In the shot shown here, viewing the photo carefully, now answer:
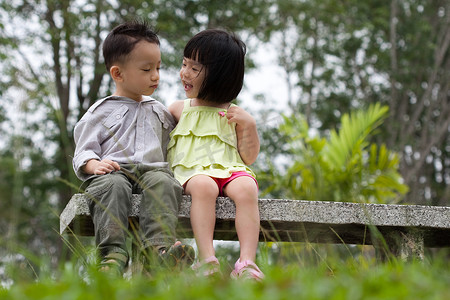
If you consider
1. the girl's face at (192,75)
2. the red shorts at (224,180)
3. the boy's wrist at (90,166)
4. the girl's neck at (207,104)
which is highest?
the girl's face at (192,75)

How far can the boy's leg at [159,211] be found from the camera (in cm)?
275

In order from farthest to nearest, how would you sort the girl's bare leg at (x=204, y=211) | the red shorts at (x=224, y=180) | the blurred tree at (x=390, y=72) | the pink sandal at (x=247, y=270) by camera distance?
the blurred tree at (x=390, y=72) → the red shorts at (x=224, y=180) → the girl's bare leg at (x=204, y=211) → the pink sandal at (x=247, y=270)

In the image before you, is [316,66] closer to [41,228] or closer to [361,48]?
[361,48]

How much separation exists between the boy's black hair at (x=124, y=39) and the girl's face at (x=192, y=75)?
0.22m

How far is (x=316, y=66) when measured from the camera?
51.1 ft

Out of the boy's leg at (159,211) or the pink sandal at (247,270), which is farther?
the boy's leg at (159,211)

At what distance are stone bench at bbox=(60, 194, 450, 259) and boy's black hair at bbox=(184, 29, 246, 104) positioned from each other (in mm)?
687

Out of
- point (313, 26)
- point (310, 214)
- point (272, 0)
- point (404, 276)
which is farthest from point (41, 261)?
point (313, 26)

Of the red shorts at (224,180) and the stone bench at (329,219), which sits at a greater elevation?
the red shorts at (224,180)

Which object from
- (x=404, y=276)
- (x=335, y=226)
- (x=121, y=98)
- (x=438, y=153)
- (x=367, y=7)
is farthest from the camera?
(x=438, y=153)

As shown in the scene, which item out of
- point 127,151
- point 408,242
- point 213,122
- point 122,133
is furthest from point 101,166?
point 408,242

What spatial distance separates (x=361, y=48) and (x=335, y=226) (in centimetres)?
1323

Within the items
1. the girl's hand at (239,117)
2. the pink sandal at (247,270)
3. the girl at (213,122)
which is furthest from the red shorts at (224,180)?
the pink sandal at (247,270)

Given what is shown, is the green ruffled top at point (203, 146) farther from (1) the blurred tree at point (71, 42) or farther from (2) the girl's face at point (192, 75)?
(1) the blurred tree at point (71, 42)
